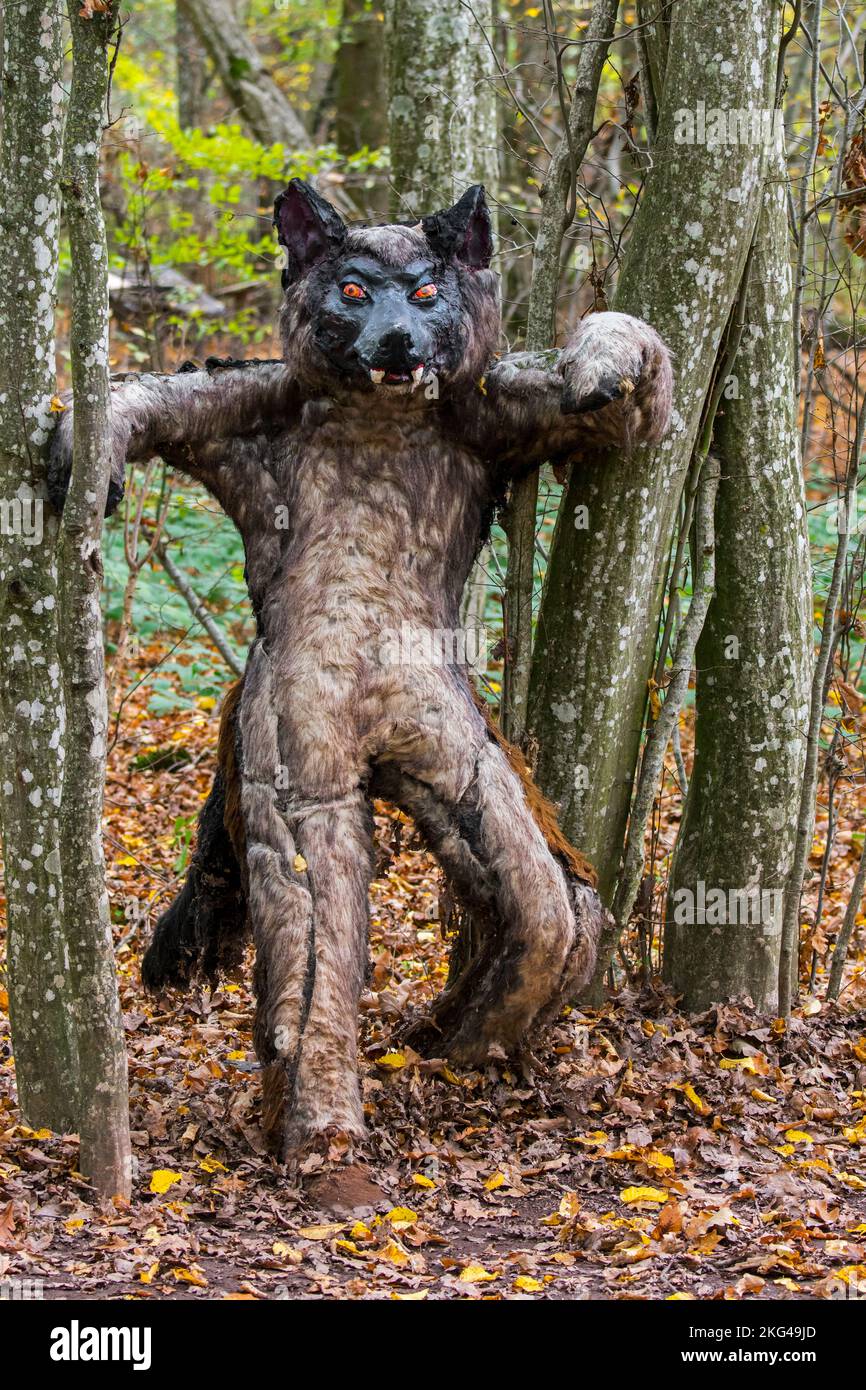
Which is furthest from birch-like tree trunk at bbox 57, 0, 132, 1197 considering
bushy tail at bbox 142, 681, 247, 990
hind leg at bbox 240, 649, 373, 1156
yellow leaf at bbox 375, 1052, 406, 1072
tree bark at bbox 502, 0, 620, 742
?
tree bark at bbox 502, 0, 620, 742

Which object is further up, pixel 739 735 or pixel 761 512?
pixel 761 512

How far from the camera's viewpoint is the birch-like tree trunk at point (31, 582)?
12.3 feet

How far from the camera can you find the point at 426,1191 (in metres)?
4.16

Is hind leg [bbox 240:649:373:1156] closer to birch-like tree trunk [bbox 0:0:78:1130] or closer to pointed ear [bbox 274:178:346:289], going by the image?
birch-like tree trunk [bbox 0:0:78:1130]

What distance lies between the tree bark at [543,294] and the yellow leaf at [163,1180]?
76.7 inches

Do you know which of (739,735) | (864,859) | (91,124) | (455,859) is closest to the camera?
(91,124)

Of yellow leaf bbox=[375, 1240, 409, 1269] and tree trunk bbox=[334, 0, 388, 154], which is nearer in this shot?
yellow leaf bbox=[375, 1240, 409, 1269]

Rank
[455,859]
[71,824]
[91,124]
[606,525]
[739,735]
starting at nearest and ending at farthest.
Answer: [91,124] → [71,824] → [455,859] → [606,525] → [739,735]

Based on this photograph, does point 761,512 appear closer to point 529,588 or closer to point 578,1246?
point 529,588

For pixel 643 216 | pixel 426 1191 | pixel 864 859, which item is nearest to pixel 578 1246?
pixel 426 1191

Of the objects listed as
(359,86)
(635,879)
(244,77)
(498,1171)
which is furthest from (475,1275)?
(244,77)

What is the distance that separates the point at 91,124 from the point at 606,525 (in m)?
2.32

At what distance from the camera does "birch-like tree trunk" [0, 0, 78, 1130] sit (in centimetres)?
375

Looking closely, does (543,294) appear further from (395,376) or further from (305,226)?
(395,376)
